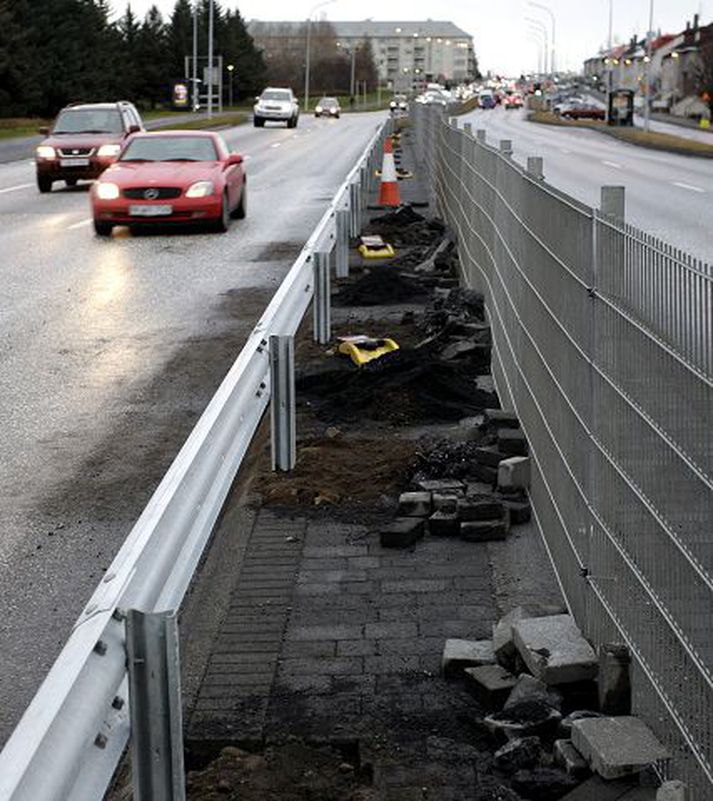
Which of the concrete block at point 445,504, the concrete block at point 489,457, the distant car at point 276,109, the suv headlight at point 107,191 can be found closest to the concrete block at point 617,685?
the concrete block at point 445,504

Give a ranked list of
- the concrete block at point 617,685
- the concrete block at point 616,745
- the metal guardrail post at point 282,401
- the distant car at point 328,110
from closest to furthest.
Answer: the concrete block at point 616,745 → the concrete block at point 617,685 → the metal guardrail post at point 282,401 → the distant car at point 328,110

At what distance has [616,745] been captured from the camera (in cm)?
440

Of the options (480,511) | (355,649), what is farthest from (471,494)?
(355,649)

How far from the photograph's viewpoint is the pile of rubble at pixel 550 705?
4383 millimetres

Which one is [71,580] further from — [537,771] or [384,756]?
[537,771]

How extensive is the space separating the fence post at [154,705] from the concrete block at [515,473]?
3.89 meters

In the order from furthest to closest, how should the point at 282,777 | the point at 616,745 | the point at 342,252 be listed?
A: the point at 342,252 < the point at 282,777 < the point at 616,745

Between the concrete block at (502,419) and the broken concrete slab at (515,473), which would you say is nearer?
the broken concrete slab at (515,473)

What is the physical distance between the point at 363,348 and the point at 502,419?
3.25 metres

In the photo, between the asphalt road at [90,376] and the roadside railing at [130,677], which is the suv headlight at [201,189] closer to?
the asphalt road at [90,376]

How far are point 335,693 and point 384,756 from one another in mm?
567

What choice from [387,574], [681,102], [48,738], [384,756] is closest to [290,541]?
[387,574]

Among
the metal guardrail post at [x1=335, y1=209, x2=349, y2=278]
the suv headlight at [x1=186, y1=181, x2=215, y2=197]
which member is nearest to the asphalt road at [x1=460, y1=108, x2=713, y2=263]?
the metal guardrail post at [x1=335, y1=209, x2=349, y2=278]

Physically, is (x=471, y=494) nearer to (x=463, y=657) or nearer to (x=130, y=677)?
(x=463, y=657)
